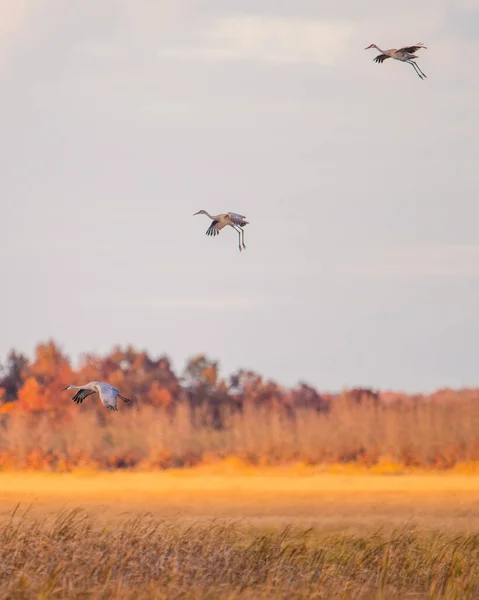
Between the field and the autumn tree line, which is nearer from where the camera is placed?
the field

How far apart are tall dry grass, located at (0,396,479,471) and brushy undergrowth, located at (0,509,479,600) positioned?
55.6ft

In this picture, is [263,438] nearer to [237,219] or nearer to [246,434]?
[246,434]

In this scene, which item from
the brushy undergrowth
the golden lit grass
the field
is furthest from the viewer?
the golden lit grass

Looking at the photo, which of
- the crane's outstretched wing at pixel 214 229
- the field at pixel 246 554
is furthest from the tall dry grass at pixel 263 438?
the crane's outstretched wing at pixel 214 229

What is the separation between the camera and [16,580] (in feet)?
50.1

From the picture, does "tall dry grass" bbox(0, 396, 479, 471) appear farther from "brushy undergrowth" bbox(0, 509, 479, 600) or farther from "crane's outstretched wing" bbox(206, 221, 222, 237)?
"crane's outstretched wing" bbox(206, 221, 222, 237)

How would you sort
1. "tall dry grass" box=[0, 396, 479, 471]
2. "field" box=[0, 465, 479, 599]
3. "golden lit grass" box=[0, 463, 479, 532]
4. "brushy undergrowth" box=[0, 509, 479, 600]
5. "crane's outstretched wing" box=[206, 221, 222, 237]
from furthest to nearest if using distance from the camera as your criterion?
"tall dry grass" box=[0, 396, 479, 471]
"golden lit grass" box=[0, 463, 479, 532]
"crane's outstretched wing" box=[206, 221, 222, 237]
"field" box=[0, 465, 479, 599]
"brushy undergrowth" box=[0, 509, 479, 600]

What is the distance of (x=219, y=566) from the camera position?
17.1 m

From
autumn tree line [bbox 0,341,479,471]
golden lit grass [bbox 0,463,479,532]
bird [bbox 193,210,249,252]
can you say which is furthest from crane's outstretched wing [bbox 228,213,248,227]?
autumn tree line [bbox 0,341,479,471]

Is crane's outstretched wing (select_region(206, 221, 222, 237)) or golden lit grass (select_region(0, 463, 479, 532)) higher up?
crane's outstretched wing (select_region(206, 221, 222, 237))

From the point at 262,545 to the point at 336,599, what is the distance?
10.2 ft

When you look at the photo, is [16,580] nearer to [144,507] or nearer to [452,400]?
[144,507]

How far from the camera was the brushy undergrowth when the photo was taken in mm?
15422

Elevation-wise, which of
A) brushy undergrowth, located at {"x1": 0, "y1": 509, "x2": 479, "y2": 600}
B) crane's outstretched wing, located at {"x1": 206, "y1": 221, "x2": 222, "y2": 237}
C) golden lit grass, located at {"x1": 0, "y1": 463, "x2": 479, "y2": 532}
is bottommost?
brushy undergrowth, located at {"x1": 0, "y1": 509, "x2": 479, "y2": 600}
